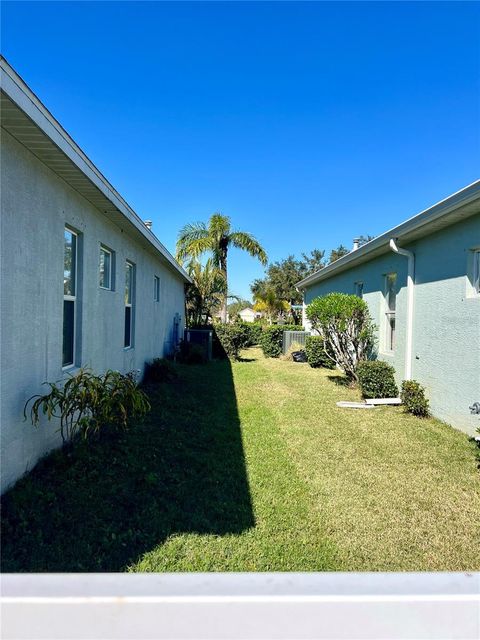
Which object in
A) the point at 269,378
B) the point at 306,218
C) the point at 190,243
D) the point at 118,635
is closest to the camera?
the point at 118,635

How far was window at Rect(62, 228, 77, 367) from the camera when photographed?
14.8 ft

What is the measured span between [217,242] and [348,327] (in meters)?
11.4

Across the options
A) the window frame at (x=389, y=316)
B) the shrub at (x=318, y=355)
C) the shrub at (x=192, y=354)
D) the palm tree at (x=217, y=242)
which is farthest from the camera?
the palm tree at (x=217, y=242)

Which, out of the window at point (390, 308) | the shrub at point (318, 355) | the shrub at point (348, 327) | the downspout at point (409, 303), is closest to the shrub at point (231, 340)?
the shrub at point (318, 355)

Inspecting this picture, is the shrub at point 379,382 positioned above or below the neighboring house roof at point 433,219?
below

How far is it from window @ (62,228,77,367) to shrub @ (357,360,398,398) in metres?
5.87

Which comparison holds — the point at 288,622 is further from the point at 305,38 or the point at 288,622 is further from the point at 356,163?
the point at 356,163

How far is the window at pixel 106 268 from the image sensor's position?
19.6ft

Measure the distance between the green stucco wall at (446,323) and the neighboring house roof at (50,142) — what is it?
523 centimetres

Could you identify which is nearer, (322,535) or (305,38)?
(322,535)

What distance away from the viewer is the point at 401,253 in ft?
24.6

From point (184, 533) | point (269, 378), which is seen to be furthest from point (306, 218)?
point (184, 533)

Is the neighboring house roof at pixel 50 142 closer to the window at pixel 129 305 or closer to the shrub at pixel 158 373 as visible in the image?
the window at pixel 129 305

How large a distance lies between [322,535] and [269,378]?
7879mm
